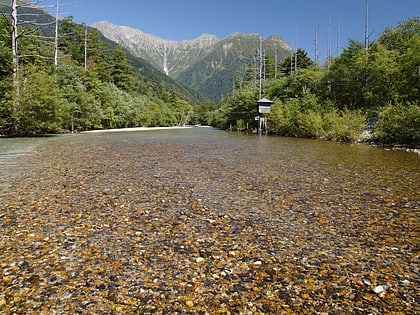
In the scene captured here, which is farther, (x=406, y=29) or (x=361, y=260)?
(x=406, y=29)

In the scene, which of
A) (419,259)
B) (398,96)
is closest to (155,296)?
(419,259)

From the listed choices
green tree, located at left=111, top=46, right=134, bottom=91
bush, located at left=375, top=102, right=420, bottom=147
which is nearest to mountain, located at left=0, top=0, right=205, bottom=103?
green tree, located at left=111, top=46, right=134, bottom=91

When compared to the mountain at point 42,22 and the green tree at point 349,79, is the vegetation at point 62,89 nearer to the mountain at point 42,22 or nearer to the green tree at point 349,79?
the mountain at point 42,22

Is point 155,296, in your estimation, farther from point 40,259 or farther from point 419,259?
point 419,259

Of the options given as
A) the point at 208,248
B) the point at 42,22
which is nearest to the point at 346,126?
the point at 208,248

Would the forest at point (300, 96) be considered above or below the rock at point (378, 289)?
above

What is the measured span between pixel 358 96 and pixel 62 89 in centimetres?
3373

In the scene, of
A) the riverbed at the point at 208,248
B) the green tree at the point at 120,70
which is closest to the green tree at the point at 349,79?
the riverbed at the point at 208,248

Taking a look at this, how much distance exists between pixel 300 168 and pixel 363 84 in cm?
2459

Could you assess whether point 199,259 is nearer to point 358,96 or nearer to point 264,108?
point 358,96

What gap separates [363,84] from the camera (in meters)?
30.0

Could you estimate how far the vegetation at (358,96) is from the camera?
22.0 meters

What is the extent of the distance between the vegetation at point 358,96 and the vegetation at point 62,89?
2435 centimetres

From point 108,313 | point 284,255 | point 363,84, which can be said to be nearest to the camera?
point 108,313
